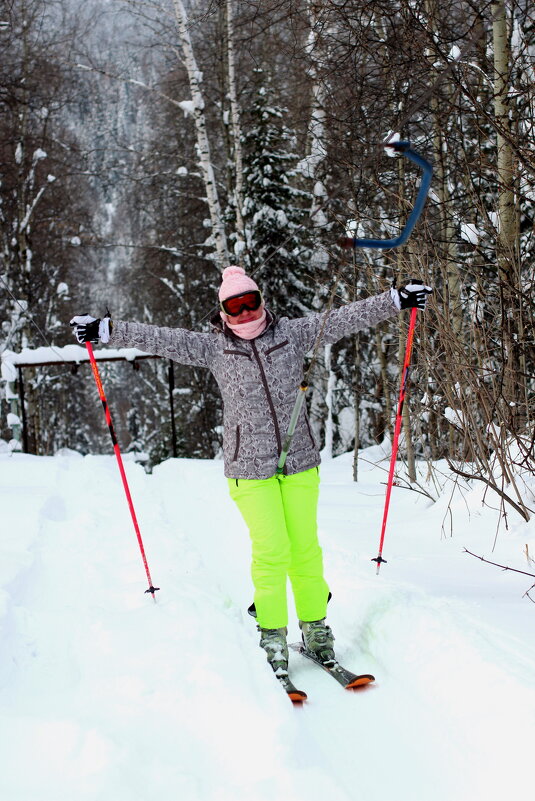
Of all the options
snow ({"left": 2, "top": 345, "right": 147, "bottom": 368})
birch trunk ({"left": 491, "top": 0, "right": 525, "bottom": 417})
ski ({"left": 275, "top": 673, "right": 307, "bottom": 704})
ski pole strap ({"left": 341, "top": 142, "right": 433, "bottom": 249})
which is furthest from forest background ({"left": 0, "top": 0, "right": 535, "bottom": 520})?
ski ({"left": 275, "top": 673, "right": 307, "bottom": 704})

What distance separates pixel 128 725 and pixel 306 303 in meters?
13.8

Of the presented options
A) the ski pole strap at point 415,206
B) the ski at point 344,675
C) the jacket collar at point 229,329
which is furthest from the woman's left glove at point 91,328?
the ski at point 344,675

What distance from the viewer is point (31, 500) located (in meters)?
7.31

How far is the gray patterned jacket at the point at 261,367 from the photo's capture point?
348 cm

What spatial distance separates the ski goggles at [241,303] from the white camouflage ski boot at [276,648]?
162 centimetres

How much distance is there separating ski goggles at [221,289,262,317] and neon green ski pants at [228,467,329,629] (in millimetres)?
863

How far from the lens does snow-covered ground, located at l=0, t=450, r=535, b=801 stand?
2355 millimetres

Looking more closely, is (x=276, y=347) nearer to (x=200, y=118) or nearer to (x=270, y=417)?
(x=270, y=417)

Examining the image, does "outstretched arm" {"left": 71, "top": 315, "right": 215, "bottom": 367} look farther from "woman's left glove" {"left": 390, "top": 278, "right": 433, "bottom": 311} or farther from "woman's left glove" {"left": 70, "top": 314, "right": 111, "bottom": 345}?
"woman's left glove" {"left": 390, "top": 278, "right": 433, "bottom": 311}

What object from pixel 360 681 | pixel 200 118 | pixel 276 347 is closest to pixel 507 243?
pixel 276 347

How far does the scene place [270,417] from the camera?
3502mm

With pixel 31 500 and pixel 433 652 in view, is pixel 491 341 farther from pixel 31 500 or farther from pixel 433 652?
pixel 31 500

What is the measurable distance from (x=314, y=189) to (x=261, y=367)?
32.8 feet

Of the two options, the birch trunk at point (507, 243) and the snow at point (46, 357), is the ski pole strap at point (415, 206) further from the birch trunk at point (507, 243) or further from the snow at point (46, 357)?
the snow at point (46, 357)
